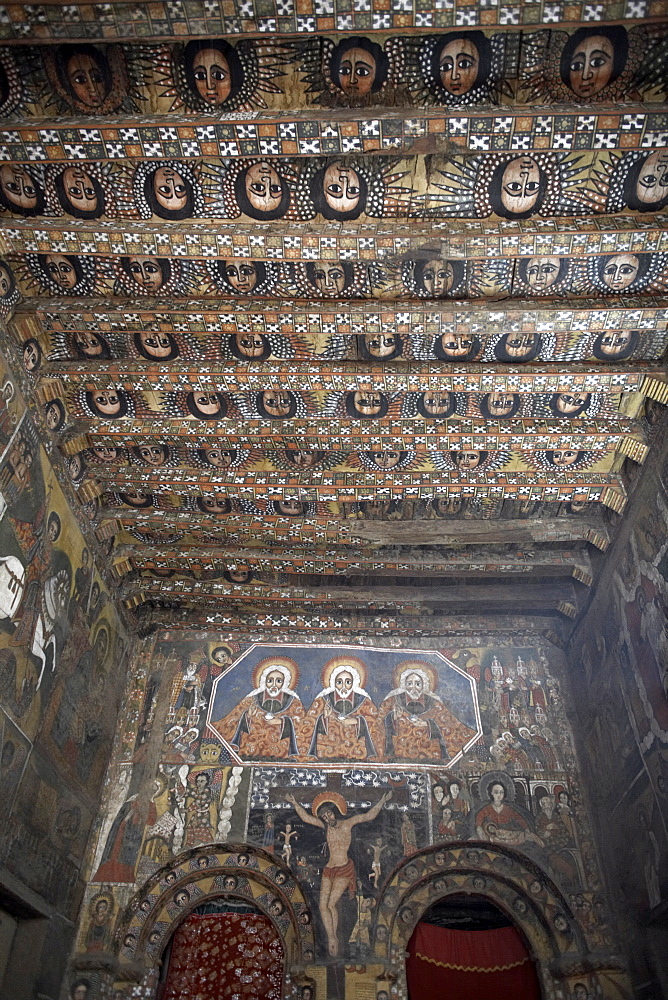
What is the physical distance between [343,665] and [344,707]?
2.29 feet

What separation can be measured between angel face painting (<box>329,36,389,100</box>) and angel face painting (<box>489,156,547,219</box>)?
1.24 meters

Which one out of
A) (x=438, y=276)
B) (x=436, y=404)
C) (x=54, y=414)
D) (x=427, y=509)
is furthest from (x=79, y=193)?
(x=427, y=509)

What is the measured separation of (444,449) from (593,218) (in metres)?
3.15

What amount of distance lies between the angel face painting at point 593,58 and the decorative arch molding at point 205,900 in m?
9.22

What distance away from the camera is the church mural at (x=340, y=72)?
16.9 ft

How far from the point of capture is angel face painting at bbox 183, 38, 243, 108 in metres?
5.25

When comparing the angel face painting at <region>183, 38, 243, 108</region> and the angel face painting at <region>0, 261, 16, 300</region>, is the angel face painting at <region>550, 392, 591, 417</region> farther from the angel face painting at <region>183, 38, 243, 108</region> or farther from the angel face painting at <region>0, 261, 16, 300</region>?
the angel face painting at <region>0, 261, 16, 300</region>

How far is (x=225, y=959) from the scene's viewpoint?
8.61 metres

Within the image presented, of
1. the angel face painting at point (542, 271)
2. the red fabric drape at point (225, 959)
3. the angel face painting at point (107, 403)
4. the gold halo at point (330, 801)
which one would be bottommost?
the red fabric drape at point (225, 959)

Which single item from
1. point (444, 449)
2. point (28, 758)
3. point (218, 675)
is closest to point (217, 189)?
point (444, 449)

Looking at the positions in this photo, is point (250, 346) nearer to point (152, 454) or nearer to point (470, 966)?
point (152, 454)

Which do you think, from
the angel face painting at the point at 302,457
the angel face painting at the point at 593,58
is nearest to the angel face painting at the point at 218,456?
the angel face painting at the point at 302,457

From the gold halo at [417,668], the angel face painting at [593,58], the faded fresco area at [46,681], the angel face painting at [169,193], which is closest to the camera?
the angel face painting at [593,58]

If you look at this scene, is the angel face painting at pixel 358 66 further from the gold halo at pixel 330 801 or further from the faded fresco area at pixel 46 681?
the gold halo at pixel 330 801
